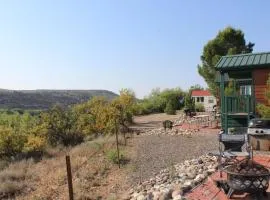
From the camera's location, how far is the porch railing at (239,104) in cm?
1499

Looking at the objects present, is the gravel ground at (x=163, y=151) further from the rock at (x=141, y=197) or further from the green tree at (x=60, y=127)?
the green tree at (x=60, y=127)

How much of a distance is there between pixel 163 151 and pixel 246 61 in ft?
16.6

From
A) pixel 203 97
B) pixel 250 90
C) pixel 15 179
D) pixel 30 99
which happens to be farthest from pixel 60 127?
pixel 30 99

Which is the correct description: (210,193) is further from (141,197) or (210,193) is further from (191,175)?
(141,197)

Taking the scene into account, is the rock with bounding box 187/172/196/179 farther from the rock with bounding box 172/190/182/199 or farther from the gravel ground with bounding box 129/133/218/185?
the gravel ground with bounding box 129/133/218/185

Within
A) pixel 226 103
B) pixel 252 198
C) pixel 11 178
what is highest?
pixel 226 103

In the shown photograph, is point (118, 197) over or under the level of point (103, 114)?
under

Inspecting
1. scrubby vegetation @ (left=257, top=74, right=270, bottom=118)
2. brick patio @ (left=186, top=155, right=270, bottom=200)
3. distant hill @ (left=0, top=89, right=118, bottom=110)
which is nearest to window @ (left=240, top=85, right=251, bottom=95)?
scrubby vegetation @ (left=257, top=74, right=270, bottom=118)

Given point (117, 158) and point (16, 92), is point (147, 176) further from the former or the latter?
point (16, 92)

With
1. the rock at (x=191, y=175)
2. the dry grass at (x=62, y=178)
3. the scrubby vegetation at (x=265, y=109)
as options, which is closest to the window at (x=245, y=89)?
the scrubby vegetation at (x=265, y=109)

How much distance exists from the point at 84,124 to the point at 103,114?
65.2 inches

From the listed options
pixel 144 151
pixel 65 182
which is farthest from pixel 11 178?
pixel 144 151

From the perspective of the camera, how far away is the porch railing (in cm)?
1499

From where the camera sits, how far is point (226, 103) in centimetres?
1555
